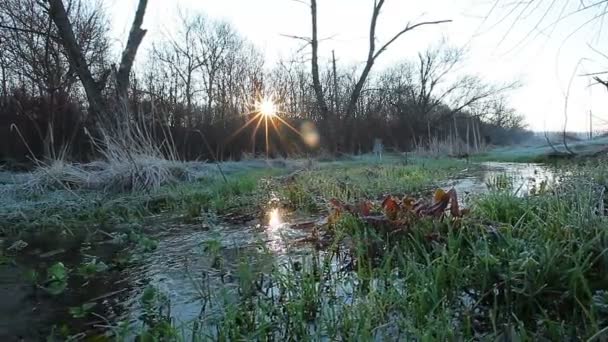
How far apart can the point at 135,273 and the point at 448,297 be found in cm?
126

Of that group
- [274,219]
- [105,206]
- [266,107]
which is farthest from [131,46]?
[266,107]

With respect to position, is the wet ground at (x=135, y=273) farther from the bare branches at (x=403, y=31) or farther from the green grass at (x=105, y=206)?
the bare branches at (x=403, y=31)

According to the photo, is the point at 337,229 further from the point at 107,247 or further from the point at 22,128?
the point at 22,128

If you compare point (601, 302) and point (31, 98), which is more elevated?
point (31, 98)

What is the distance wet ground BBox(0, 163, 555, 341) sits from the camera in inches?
52.3

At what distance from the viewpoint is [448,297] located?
1.29 m

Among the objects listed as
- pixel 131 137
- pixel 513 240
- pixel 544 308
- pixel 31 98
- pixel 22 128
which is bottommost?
pixel 544 308

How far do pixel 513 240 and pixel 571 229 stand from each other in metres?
0.23

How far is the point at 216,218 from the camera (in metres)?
3.01

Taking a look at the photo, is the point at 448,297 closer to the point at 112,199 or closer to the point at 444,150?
the point at 112,199

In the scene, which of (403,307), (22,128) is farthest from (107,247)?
(22,128)

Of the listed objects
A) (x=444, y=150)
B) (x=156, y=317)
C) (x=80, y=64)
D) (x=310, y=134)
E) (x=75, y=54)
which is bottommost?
(x=156, y=317)

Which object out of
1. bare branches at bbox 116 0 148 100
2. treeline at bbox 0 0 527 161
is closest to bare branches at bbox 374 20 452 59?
treeline at bbox 0 0 527 161

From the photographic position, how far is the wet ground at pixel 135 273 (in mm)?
1329
